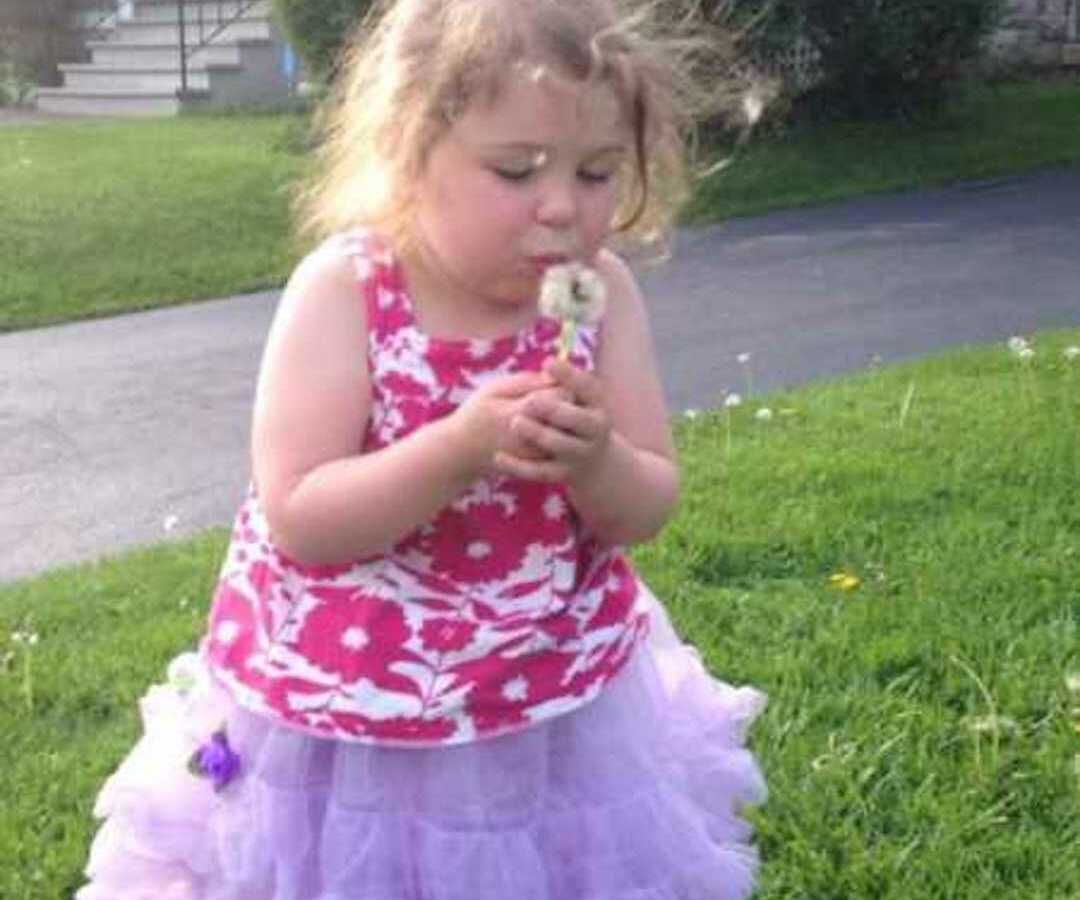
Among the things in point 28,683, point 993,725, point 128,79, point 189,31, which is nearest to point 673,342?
point 28,683

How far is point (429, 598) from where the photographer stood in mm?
2016

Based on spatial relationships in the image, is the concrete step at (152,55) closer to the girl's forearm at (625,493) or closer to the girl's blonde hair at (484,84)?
the girl's blonde hair at (484,84)

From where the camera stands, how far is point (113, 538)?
553 cm

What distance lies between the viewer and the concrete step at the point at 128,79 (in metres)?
20.7

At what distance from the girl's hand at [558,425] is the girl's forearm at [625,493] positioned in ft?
0.24

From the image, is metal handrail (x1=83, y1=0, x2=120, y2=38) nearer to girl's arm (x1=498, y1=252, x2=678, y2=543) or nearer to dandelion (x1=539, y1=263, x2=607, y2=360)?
girl's arm (x1=498, y1=252, x2=678, y2=543)

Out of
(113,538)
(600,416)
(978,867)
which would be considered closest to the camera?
(600,416)

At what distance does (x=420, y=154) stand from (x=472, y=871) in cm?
81

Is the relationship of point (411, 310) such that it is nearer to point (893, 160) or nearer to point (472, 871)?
point (472, 871)

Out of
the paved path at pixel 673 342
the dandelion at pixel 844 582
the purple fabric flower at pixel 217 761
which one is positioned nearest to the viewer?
the purple fabric flower at pixel 217 761

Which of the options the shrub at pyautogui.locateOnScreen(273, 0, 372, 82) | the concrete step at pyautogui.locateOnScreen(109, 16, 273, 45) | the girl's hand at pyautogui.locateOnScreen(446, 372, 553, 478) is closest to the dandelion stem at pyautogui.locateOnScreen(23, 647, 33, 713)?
A: the girl's hand at pyautogui.locateOnScreen(446, 372, 553, 478)

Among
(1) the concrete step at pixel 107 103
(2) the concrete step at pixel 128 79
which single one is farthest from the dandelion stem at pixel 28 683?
(2) the concrete step at pixel 128 79

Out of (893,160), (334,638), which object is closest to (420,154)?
(334,638)

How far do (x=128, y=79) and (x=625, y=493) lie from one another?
2078 centimetres
